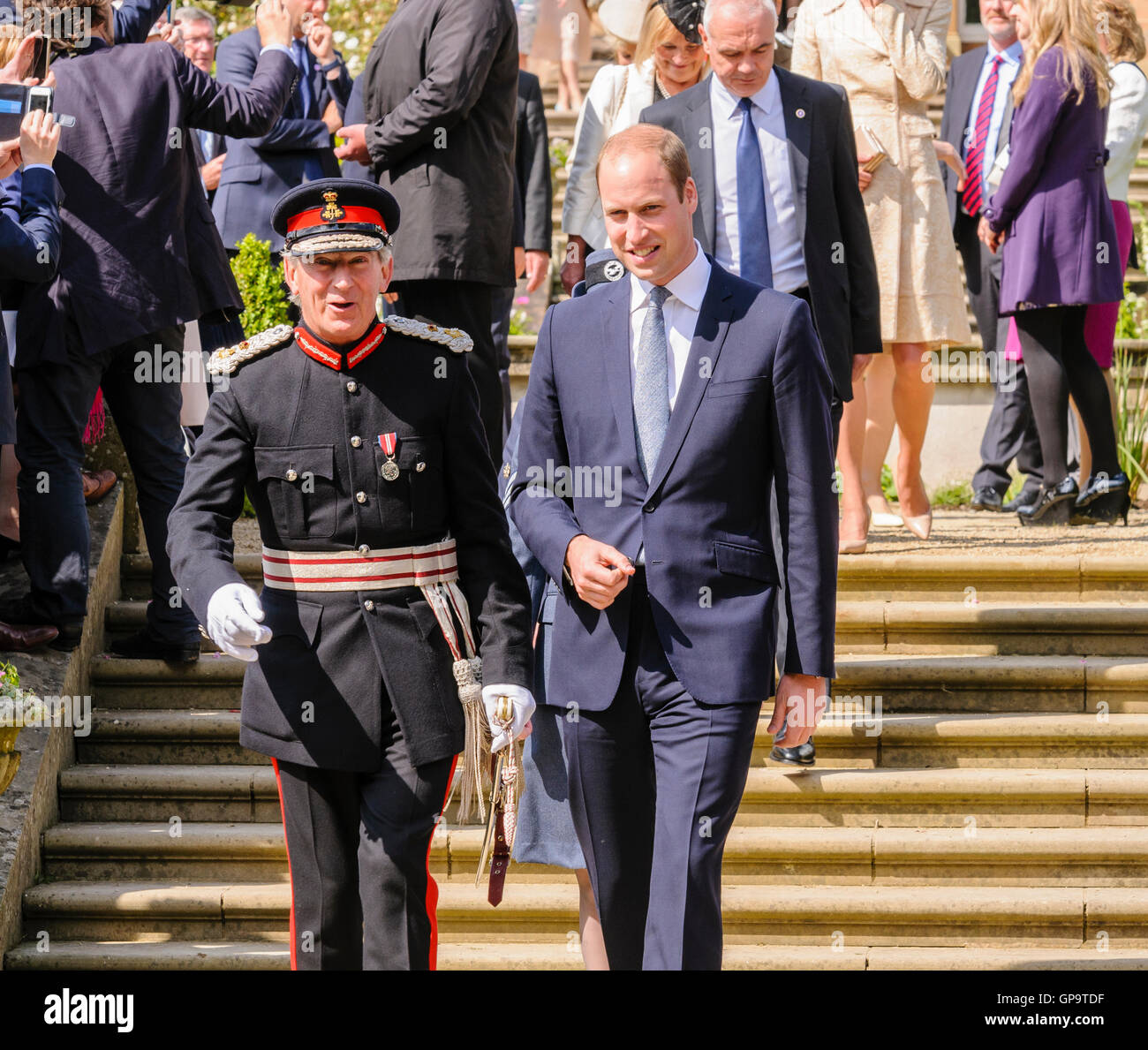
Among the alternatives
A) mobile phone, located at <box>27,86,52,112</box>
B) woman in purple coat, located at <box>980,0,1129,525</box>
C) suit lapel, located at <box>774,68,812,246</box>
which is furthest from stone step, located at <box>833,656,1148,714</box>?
mobile phone, located at <box>27,86,52,112</box>

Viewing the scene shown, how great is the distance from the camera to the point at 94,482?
267 inches

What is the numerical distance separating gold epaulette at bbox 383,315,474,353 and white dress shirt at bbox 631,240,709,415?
0.38 meters

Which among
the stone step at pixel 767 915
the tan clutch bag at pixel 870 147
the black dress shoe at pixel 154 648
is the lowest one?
the stone step at pixel 767 915

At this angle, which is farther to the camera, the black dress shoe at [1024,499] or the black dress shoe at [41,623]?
the black dress shoe at [1024,499]

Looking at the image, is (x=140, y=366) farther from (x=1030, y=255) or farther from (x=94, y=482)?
(x=1030, y=255)

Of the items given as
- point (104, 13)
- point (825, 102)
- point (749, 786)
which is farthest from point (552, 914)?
point (104, 13)

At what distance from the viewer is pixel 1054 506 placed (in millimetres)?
7617

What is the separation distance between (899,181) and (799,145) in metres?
1.65

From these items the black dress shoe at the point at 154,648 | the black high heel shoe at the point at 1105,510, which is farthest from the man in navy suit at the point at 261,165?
the black high heel shoe at the point at 1105,510

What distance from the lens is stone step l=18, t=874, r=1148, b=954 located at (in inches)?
208

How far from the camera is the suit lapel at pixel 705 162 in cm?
546

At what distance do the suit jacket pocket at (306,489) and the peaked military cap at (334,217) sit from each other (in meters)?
0.43

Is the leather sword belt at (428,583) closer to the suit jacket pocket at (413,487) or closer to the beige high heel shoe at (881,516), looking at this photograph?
the suit jacket pocket at (413,487)

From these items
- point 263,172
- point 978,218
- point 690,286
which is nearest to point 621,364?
point 690,286
